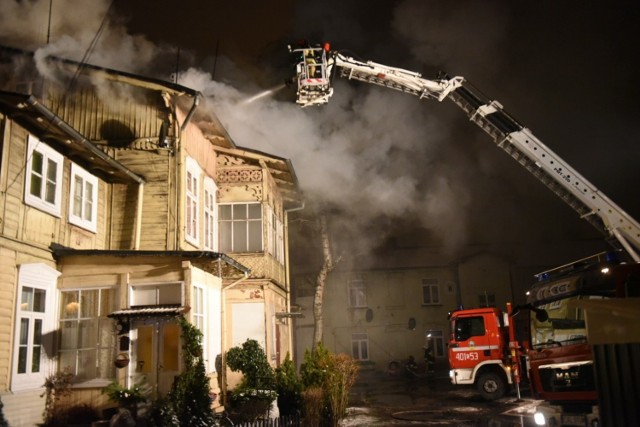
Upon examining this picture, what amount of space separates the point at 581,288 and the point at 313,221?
62.9 feet

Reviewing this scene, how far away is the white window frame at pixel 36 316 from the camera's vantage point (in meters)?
10.3

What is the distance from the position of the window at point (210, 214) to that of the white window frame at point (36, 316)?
532 centimetres

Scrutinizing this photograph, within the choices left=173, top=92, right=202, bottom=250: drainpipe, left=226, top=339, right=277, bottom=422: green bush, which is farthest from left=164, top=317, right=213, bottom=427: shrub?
left=173, top=92, right=202, bottom=250: drainpipe

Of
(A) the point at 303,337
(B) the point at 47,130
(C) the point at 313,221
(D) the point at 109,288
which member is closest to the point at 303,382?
(D) the point at 109,288

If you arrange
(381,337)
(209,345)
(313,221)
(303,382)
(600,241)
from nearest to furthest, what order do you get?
(303,382)
(209,345)
(313,221)
(381,337)
(600,241)

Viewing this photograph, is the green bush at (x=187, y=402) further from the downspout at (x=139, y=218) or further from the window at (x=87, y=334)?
the downspout at (x=139, y=218)

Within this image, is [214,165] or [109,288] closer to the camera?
[109,288]

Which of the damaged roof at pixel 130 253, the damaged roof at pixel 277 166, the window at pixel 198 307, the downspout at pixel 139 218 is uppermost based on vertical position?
the damaged roof at pixel 277 166

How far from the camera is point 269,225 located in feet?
59.8

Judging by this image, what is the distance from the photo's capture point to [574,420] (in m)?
8.92

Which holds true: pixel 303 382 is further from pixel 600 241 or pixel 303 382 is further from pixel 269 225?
pixel 600 241

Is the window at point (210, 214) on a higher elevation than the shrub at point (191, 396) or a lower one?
higher

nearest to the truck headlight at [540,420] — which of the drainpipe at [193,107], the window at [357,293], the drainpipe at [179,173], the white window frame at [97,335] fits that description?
the white window frame at [97,335]

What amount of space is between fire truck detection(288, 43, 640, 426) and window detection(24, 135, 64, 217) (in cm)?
693
